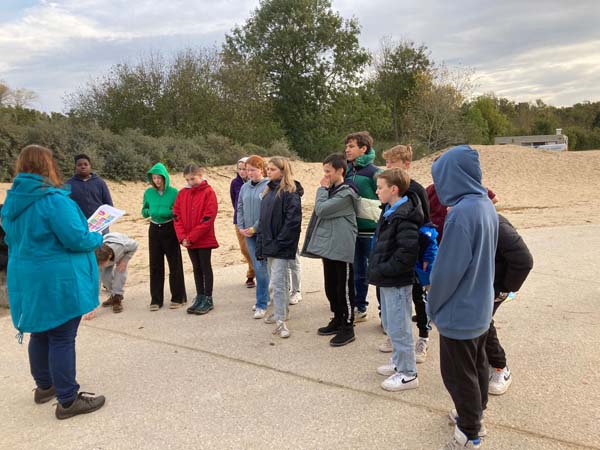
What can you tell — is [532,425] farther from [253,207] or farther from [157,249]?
[157,249]

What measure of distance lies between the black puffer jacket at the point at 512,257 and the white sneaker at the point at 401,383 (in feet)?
3.34

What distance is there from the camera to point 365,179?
4.63 metres

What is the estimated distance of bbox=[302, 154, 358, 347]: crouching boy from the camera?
4285mm

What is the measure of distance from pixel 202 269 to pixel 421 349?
266cm

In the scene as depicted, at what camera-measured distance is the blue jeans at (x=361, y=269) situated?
4676 millimetres

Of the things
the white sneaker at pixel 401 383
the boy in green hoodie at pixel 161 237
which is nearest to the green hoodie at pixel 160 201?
the boy in green hoodie at pixel 161 237

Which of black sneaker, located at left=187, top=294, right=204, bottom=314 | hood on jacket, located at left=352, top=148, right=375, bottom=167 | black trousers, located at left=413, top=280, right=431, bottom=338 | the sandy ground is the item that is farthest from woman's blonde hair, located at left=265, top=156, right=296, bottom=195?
the sandy ground

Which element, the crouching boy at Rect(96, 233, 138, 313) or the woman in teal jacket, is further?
the crouching boy at Rect(96, 233, 138, 313)

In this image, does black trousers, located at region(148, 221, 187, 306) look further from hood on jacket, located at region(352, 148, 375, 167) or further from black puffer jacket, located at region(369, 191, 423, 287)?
black puffer jacket, located at region(369, 191, 423, 287)

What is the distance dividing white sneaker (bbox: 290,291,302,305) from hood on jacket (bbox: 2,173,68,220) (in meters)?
3.15

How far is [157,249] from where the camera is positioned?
5.69 m

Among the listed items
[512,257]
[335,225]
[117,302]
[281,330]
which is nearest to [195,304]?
[117,302]

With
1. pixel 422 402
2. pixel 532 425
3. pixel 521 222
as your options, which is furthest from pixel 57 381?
pixel 521 222

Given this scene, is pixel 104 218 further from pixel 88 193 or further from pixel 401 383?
pixel 401 383
